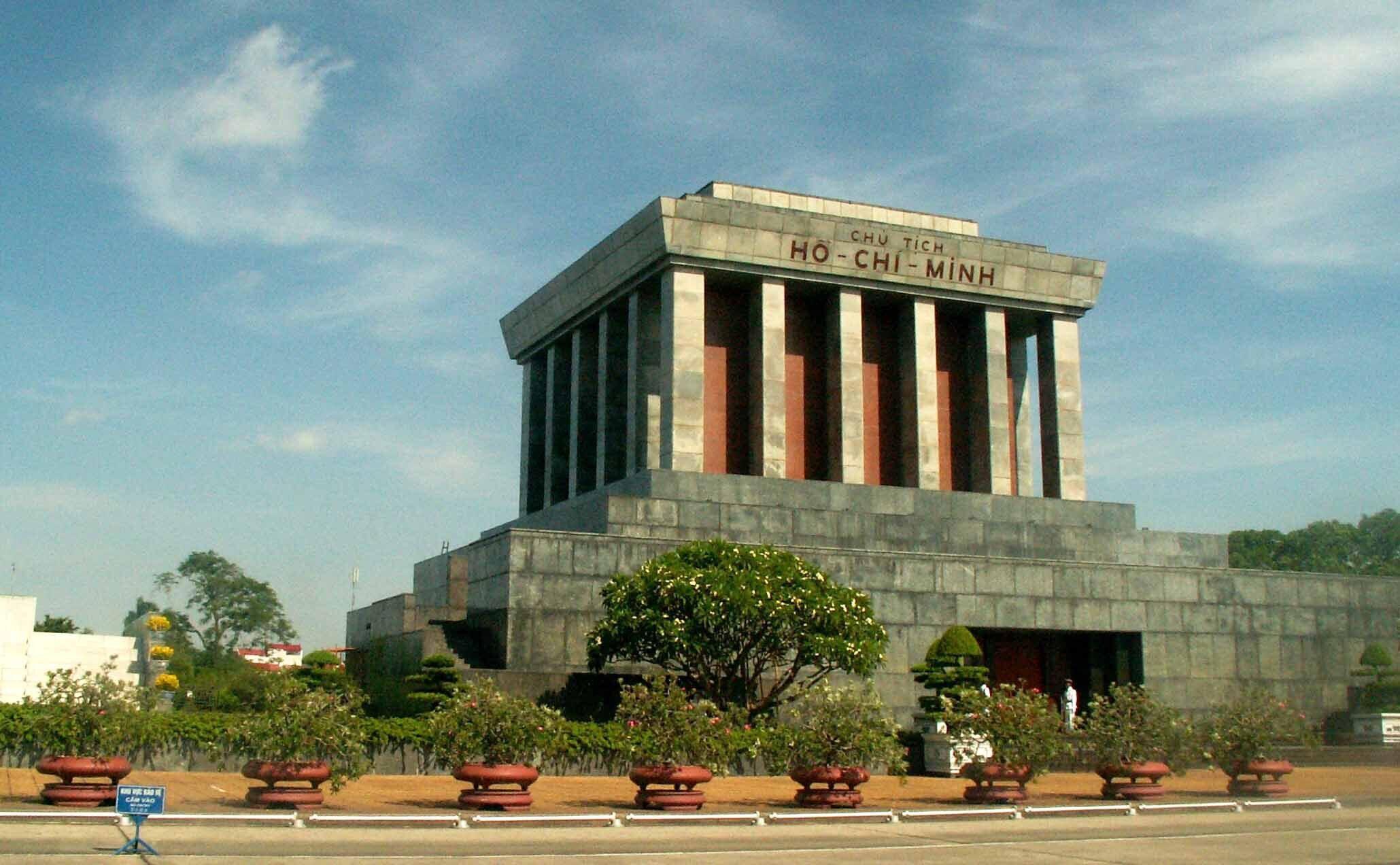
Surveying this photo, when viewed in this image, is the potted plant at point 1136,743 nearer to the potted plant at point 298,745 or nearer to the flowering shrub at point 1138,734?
the flowering shrub at point 1138,734

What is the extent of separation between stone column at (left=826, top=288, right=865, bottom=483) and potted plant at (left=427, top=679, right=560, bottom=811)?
1978cm

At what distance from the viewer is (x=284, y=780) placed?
1905 cm

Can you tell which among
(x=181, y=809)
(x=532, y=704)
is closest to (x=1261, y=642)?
(x=532, y=704)

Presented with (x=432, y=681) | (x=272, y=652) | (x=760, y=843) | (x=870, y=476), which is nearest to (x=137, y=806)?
(x=760, y=843)

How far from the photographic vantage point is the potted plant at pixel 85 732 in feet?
59.3

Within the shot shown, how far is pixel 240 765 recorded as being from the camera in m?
24.0

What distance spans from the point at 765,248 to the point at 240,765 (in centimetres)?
2068

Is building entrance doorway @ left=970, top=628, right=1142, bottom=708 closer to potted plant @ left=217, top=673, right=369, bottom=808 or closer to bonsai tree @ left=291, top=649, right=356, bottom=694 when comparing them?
bonsai tree @ left=291, top=649, right=356, bottom=694

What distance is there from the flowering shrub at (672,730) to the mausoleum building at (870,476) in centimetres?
813

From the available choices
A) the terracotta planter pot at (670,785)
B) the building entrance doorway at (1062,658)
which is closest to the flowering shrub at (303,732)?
the terracotta planter pot at (670,785)

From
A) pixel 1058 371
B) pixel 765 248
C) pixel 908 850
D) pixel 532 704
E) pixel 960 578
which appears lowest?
pixel 908 850

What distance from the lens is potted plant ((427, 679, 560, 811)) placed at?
19.8 metres

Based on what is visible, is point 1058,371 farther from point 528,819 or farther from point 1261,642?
point 528,819

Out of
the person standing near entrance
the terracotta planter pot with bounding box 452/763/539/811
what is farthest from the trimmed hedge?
the person standing near entrance
